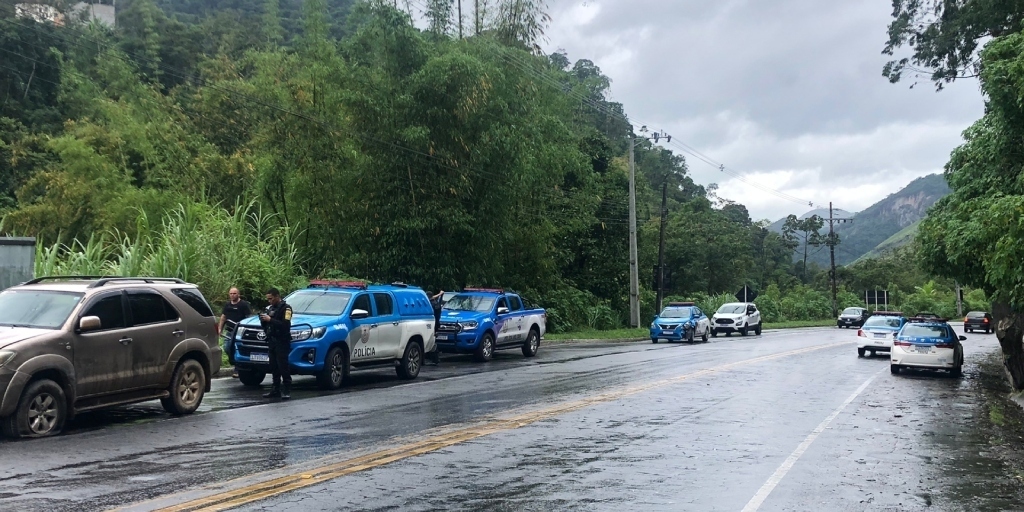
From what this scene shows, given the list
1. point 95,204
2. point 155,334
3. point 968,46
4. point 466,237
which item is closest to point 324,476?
point 155,334

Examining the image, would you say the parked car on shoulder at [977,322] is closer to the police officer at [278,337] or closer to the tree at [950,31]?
the tree at [950,31]

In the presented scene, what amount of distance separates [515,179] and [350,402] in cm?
1798

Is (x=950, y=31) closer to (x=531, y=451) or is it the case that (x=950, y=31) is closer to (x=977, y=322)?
(x=531, y=451)

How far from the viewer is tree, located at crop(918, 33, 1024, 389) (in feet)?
46.0

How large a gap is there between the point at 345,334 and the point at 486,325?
8049mm

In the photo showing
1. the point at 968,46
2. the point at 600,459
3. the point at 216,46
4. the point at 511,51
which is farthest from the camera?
the point at 216,46

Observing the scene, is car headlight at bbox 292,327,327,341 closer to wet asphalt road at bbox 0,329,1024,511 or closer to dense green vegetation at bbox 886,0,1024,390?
wet asphalt road at bbox 0,329,1024,511

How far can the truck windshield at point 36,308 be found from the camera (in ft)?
36.0

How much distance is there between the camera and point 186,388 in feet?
41.6

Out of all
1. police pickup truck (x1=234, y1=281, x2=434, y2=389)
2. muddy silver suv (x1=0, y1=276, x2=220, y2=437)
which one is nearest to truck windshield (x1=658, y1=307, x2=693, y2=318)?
police pickup truck (x1=234, y1=281, x2=434, y2=389)

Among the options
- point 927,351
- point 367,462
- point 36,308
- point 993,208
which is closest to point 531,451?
point 367,462

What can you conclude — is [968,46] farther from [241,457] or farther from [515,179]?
[241,457]

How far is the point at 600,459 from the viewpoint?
9.91m

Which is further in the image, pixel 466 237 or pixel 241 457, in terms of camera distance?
pixel 466 237
